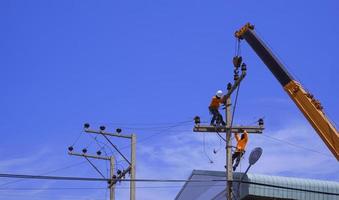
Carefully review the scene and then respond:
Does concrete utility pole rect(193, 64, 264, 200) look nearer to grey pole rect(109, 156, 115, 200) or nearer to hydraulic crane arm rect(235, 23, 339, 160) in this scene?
hydraulic crane arm rect(235, 23, 339, 160)

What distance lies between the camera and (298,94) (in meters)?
25.8

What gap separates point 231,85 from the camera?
24875mm

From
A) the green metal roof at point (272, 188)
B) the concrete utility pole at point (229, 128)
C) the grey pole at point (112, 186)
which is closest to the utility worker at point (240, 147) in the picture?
the concrete utility pole at point (229, 128)

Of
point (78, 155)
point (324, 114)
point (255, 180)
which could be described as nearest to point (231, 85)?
point (324, 114)

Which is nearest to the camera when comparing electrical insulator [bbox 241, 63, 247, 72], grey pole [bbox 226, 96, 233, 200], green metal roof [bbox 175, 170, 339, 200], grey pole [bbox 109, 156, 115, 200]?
grey pole [bbox 226, 96, 233, 200]

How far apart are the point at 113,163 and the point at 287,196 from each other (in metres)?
10.4

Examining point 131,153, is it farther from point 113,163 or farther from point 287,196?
point 287,196

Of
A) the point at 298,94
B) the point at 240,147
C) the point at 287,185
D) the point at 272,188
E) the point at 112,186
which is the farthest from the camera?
the point at 112,186

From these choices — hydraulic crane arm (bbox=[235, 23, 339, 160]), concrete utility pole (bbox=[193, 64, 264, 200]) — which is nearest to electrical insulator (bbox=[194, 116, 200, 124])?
concrete utility pole (bbox=[193, 64, 264, 200])

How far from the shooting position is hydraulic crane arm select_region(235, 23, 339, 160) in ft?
79.6

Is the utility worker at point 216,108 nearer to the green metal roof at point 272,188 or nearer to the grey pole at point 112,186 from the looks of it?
the green metal roof at point 272,188

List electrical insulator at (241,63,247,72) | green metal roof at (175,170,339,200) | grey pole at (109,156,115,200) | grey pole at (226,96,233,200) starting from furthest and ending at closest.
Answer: grey pole at (109,156,115,200), green metal roof at (175,170,339,200), electrical insulator at (241,63,247,72), grey pole at (226,96,233,200)

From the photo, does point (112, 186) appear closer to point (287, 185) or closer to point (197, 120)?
point (287, 185)

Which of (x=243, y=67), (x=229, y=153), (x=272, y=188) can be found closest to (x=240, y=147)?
(x=229, y=153)
